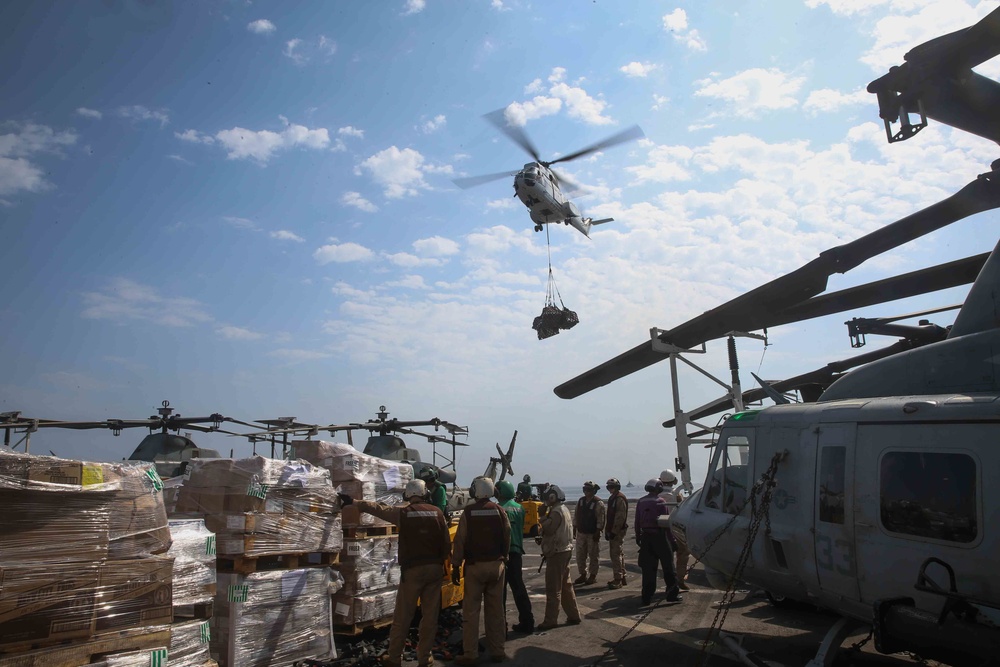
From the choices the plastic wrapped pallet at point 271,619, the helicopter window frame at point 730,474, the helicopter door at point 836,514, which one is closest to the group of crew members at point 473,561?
the plastic wrapped pallet at point 271,619

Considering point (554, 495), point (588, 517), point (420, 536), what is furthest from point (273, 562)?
point (588, 517)

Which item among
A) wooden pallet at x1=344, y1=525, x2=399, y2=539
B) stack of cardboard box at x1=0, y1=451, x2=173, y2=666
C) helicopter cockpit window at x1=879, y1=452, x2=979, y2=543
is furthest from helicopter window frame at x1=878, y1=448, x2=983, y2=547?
stack of cardboard box at x1=0, y1=451, x2=173, y2=666

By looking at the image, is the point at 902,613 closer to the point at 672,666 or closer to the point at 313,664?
the point at 672,666

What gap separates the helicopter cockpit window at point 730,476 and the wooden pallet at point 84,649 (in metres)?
5.16

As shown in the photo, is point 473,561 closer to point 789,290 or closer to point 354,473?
point 354,473

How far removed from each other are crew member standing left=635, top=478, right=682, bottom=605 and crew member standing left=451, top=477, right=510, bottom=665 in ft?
10.8

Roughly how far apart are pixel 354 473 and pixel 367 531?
2.20ft

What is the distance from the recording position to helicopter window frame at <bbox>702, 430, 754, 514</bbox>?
6.27m

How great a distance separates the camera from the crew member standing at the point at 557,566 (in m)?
7.86

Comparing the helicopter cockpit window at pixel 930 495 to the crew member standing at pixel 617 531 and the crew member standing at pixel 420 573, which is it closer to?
the crew member standing at pixel 420 573

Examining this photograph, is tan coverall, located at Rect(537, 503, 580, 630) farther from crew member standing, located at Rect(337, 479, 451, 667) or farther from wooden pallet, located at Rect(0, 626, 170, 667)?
wooden pallet, located at Rect(0, 626, 170, 667)

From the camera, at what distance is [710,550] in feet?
21.5

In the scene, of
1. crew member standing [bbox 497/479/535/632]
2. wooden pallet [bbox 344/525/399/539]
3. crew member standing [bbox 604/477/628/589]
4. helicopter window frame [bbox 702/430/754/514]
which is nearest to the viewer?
helicopter window frame [bbox 702/430/754/514]

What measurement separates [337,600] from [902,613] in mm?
5297
